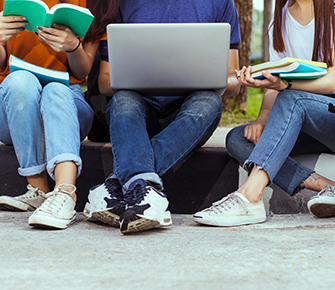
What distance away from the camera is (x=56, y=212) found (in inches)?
60.1

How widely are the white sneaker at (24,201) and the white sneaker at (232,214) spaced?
73 cm

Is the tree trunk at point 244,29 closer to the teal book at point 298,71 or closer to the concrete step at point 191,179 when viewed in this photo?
the concrete step at point 191,179

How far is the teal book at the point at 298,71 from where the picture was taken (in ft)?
5.18

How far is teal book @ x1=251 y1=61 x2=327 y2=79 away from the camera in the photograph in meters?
1.58

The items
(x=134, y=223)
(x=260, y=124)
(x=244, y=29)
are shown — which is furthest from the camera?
(x=244, y=29)

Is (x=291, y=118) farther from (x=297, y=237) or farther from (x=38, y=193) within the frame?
(x=38, y=193)

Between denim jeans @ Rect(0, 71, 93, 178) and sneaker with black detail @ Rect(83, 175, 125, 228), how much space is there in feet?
0.46

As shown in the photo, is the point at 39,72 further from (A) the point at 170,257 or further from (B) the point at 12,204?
(A) the point at 170,257

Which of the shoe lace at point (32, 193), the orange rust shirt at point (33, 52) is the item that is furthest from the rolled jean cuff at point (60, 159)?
the orange rust shirt at point (33, 52)

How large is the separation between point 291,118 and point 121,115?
2.31 feet

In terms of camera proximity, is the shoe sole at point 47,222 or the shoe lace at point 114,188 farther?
the shoe lace at point 114,188

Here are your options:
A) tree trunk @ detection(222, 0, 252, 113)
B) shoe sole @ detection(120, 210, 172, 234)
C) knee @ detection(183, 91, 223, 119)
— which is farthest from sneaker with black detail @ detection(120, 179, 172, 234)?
tree trunk @ detection(222, 0, 252, 113)

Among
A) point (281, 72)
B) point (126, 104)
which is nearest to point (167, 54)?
point (126, 104)

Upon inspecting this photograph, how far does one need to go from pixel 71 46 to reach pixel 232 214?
3.34 ft
